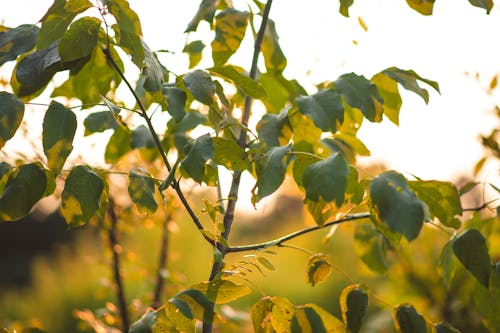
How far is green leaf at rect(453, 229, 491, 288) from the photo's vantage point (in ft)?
2.70

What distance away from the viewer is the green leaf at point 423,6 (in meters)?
0.87

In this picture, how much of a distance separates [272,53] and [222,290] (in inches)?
17.1

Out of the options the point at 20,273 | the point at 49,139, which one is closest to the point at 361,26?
the point at 49,139

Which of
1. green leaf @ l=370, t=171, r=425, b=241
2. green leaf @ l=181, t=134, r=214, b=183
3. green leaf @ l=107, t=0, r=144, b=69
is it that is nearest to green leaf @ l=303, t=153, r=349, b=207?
green leaf @ l=370, t=171, r=425, b=241

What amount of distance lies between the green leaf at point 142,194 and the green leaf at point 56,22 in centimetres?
21

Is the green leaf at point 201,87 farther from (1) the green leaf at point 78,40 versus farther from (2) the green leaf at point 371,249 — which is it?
(2) the green leaf at point 371,249

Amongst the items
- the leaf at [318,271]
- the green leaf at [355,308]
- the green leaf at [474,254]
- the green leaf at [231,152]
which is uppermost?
the green leaf at [231,152]

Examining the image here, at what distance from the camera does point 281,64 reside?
1092 mm

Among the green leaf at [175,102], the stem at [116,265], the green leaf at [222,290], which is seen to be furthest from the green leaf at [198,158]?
the stem at [116,265]

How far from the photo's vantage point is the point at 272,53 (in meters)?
1.08

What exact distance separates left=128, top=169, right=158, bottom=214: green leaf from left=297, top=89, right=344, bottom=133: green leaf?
23 centimetres

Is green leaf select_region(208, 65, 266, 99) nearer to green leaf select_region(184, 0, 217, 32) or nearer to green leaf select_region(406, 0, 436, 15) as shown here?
green leaf select_region(184, 0, 217, 32)

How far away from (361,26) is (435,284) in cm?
182

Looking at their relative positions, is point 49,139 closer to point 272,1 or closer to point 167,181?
point 167,181
